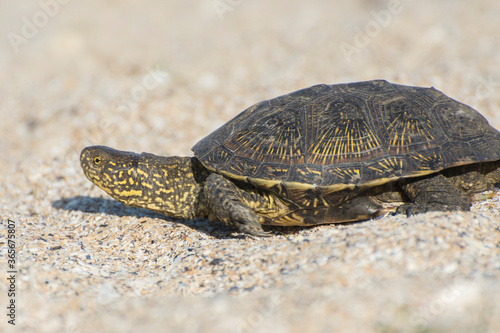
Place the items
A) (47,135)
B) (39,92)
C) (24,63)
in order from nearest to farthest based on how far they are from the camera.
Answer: (47,135)
(39,92)
(24,63)

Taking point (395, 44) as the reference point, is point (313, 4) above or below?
above

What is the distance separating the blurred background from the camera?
24.5ft

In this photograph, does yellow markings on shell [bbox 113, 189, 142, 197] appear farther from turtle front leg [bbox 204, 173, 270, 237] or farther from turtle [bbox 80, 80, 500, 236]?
turtle front leg [bbox 204, 173, 270, 237]

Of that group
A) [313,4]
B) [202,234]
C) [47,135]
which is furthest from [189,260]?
[313,4]

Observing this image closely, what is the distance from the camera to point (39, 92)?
31.7 ft

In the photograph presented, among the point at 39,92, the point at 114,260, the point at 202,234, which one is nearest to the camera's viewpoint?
the point at 114,260

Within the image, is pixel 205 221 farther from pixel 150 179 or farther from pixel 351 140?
pixel 351 140

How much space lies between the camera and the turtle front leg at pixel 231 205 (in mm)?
4066

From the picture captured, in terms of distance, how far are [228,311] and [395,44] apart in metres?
8.65

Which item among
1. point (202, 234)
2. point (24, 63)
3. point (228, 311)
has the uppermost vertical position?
point (24, 63)

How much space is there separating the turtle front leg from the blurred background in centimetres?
259

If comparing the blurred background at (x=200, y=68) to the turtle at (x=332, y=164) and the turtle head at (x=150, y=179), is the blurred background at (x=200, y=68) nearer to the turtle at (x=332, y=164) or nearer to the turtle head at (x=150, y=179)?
the turtle head at (x=150, y=179)

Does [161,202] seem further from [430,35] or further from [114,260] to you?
[430,35]

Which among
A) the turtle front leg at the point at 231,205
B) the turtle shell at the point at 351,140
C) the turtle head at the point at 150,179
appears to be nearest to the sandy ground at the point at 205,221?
the turtle front leg at the point at 231,205
